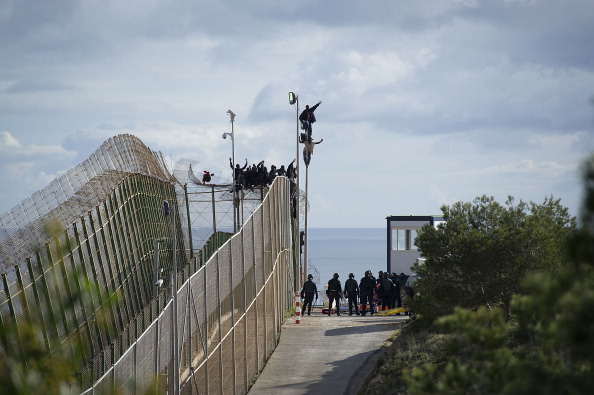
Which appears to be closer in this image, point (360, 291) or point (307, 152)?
point (360, 291)

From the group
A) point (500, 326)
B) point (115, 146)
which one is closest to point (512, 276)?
point (115, 146)

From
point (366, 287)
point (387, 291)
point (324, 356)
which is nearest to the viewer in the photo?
point (324, 356)

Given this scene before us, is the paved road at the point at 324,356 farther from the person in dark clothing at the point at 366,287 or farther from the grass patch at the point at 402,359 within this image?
the person in dark clothing at the point at 366,287

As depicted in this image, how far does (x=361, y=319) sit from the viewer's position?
90.5 ft

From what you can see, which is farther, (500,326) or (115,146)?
(115,146)

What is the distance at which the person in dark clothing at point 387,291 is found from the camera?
102ft

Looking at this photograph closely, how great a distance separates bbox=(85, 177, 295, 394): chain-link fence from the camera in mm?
13625

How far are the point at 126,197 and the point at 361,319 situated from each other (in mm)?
7777

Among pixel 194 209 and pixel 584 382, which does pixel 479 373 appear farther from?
pixel 194 209

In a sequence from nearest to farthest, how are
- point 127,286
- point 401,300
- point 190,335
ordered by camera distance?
point 190,335 → point 127,286 → point 401,300

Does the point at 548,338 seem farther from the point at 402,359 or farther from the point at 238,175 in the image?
the point at 238,175

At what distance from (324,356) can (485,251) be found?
462 centimetres

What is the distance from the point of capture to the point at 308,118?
36000 mm

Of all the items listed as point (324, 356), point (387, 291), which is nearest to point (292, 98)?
point (387, 291)
